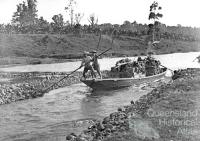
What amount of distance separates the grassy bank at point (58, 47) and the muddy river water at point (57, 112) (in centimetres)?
3358

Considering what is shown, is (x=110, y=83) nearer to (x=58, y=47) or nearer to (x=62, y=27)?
(x=58, y=47)

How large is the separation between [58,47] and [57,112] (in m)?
58.7

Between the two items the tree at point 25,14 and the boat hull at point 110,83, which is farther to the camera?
the tree at point 25,14

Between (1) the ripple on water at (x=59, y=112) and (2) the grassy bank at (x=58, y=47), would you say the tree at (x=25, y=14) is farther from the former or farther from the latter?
(1) the ripple on water at (x=59, y=112)

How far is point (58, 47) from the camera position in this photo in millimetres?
77438

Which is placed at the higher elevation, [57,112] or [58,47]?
[58,47]

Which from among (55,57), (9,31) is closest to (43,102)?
(55,57)

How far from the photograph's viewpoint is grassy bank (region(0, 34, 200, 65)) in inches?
2574

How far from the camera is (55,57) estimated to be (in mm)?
67000

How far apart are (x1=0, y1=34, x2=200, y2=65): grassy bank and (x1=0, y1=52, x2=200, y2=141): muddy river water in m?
33.6

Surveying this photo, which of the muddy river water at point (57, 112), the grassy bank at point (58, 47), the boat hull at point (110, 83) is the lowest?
the muddy river water at point (57, 112)

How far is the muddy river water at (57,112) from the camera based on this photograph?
590 inches

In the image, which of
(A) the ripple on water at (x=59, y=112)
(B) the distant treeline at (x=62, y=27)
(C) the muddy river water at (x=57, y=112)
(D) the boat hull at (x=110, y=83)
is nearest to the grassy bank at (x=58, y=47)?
(B) the distant treeline at (x=62, y=27)

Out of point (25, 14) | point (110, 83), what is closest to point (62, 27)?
point (25, 14)
